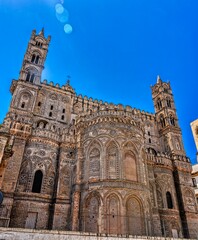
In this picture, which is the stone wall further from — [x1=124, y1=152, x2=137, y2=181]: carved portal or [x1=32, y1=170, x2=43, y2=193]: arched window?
[x1=32, y1=170, x2=43, y2=193]: arched window

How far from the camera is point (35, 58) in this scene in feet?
114

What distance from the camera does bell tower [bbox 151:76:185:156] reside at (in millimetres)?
36219

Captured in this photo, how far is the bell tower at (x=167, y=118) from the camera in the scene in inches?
1426

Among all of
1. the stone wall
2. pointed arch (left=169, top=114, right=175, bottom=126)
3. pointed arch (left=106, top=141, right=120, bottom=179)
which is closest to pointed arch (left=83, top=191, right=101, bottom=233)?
pointed arch (left=106, top=141, right=120, bottom=179)

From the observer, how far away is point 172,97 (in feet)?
140

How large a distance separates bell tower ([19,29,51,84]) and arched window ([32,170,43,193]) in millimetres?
14074

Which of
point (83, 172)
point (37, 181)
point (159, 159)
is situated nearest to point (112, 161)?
point (83, 172)

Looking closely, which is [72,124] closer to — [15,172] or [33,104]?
[33,104]

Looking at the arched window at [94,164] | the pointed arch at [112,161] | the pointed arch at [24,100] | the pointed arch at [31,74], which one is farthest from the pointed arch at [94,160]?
the pointed arch at [31,74]

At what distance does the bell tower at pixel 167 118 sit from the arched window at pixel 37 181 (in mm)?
20959

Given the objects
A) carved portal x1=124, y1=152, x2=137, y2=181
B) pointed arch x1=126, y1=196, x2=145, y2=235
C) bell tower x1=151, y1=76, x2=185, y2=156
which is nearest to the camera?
pointed arch x1=126, y1=196, x2=145, y2=235

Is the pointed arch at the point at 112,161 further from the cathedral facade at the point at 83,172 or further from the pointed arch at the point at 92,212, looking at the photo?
the pointed arch at the point at 92,212

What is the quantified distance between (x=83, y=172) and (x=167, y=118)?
21039 mm

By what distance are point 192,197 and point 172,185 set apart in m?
3.42
